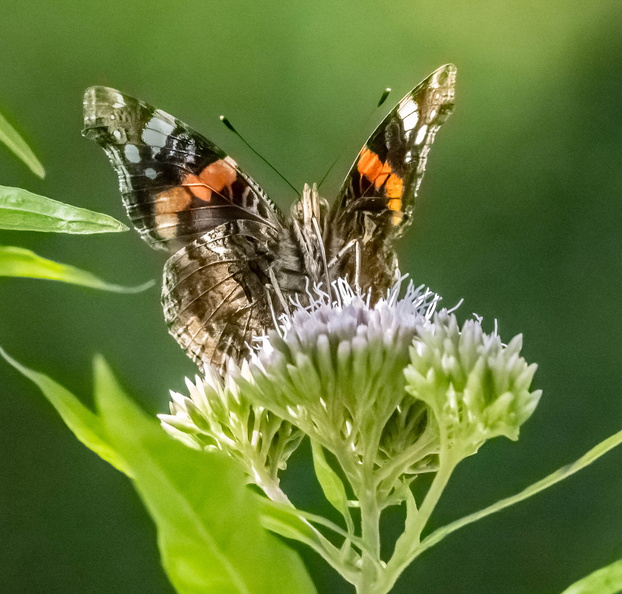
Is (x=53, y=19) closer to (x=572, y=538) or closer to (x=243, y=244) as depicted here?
(x=243, y=244)

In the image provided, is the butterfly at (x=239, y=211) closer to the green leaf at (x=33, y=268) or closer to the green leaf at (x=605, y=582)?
the green leaf at (x=33, y=268)

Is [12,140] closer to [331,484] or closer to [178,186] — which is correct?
[331,484]

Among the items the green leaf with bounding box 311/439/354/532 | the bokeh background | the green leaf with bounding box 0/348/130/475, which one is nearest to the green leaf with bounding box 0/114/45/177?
the green leaf with bounding box 0/348/130/475

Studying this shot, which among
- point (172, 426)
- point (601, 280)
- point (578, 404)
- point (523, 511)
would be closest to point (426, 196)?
point (601, 280)

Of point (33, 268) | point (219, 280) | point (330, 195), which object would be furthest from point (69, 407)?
point (330, 195)

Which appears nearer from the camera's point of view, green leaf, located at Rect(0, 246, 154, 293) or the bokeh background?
green leaf, located at Rect(0, 246, 154, 293)

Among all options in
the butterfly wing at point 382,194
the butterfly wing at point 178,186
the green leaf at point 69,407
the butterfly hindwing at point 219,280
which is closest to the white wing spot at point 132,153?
the butterfly wing at point 178,186

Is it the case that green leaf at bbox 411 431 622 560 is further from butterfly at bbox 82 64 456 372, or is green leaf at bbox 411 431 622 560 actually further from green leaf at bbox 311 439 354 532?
butterfly at bbox 82 64 456 372
